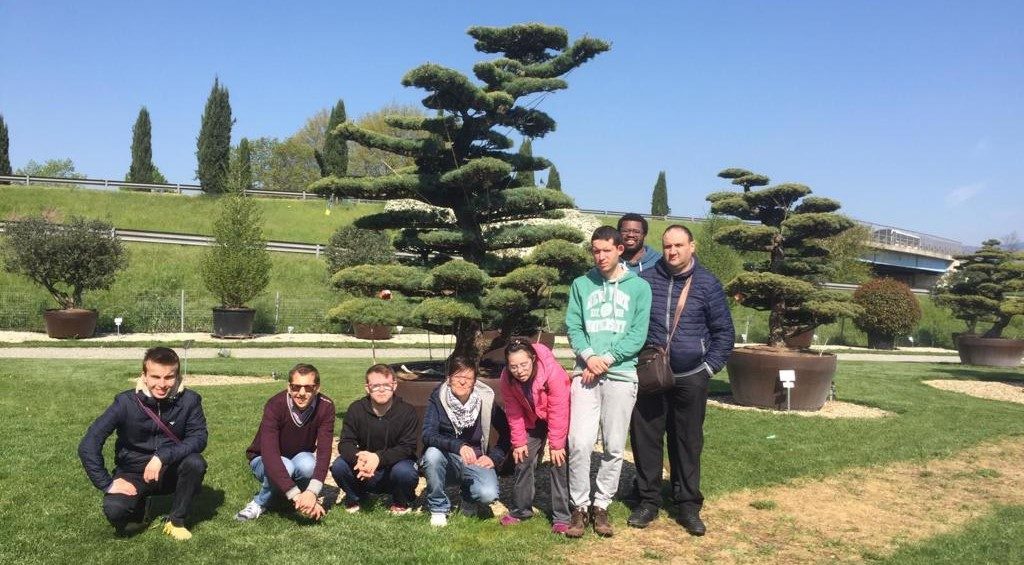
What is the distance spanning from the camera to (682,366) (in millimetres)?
4539

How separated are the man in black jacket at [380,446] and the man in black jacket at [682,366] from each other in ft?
4.92

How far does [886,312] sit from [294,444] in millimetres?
26271

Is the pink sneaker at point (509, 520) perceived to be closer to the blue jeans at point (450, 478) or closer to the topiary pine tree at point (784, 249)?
the blue jeans at point (450, 478)

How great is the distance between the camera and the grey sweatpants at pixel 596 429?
4324 mm

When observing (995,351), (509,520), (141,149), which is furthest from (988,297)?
(141,149)

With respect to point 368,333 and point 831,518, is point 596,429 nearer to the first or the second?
point 831,518

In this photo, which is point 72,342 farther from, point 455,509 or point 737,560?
point 737,560

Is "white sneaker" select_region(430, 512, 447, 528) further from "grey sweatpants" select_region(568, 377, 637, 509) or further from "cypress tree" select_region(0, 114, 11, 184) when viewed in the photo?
"cypress tree" select_region(0, 114, 11, 184)

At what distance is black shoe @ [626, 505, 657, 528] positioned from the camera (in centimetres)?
450

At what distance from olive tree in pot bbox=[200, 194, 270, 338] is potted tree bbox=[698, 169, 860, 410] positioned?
13.4 metres

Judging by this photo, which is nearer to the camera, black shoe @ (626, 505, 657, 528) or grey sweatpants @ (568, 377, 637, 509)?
grey sweatpants @ (568, 377, 637, 509)

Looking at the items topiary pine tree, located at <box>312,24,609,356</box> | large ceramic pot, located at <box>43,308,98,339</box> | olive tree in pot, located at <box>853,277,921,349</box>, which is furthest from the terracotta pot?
olive tree in pot, located at <box>853,277,921,349</box>

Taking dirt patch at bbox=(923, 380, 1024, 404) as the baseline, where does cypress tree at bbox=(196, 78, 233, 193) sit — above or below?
above

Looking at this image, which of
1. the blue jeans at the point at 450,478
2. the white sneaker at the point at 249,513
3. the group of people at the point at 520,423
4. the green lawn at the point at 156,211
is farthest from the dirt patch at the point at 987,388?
the green lawn at the point at 156,211
